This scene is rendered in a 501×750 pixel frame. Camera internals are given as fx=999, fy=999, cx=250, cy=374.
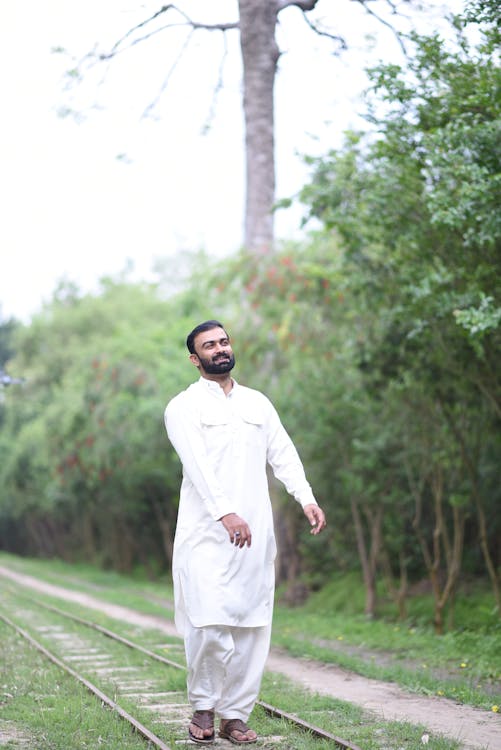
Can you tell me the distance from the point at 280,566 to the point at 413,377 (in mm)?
9180

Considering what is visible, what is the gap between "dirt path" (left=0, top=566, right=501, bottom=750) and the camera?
21.1ft

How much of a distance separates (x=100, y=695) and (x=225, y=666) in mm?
2217

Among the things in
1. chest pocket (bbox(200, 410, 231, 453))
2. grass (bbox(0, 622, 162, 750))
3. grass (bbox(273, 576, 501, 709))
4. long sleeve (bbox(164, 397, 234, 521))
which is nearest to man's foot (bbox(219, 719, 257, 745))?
grass (bbox(0, 622, 162, 750))

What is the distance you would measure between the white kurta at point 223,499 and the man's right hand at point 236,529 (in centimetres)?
5

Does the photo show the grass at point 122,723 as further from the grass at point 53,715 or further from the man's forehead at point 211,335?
the man's forehead at point 211,335

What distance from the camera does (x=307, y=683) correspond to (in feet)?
29.9

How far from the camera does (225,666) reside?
19.5ft

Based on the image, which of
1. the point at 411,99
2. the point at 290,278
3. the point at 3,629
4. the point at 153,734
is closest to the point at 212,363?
the point at 153,734

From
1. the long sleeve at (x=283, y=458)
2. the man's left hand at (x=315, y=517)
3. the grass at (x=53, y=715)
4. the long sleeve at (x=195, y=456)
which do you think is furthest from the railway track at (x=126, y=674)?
the long sleeve at (x=283, y=458)

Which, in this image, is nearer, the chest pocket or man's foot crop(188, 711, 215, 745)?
man's foot crop(188, 711, 215, 745)

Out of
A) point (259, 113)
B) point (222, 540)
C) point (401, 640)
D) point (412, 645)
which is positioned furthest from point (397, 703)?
point (259, 113)

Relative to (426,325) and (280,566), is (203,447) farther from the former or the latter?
(280,566)

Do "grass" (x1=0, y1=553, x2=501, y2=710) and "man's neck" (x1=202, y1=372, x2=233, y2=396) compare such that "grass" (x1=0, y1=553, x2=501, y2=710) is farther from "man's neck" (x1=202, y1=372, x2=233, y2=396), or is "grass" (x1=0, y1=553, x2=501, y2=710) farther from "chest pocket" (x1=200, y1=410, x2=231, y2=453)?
"man's neck" (x1=202, y1=372, x2=233, y2=396)

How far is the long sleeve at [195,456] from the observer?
576cm
